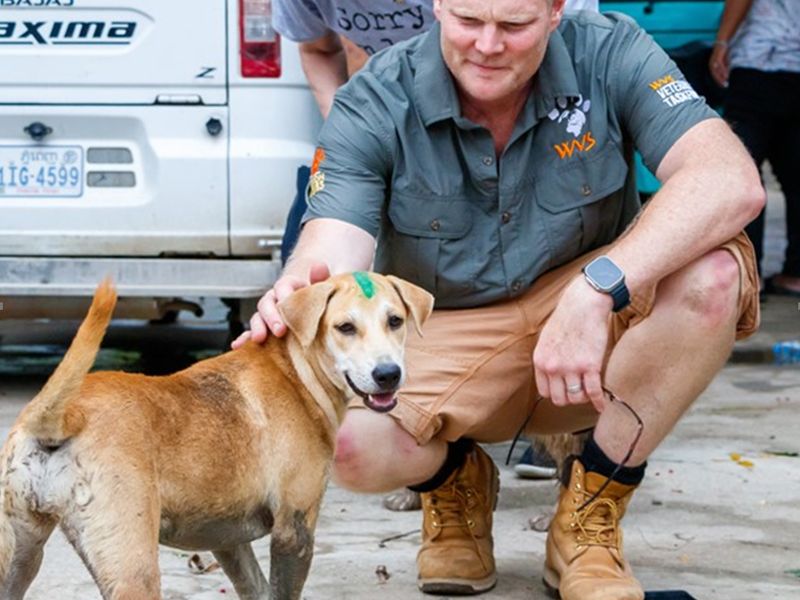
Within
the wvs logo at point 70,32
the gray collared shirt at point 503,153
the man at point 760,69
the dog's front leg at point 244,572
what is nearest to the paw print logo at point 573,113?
the gray collared shirt at point 503,153

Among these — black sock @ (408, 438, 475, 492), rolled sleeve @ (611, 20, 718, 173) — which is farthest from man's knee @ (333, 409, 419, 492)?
rolled sleeve @ (611, 20, 718, 173)

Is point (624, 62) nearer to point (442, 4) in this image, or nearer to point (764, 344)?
point (442, 4)

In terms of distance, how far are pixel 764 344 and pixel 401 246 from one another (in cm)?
423

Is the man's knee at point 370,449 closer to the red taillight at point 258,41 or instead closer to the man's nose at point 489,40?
the man's nose at point 489,40

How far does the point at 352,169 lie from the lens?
13.8 ft

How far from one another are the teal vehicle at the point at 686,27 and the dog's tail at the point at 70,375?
627 cm

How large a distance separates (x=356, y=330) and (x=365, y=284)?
0.37 feet

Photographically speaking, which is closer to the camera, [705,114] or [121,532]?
[121,532]

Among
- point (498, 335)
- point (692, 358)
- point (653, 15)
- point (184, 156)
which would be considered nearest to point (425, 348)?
point (498, 335)

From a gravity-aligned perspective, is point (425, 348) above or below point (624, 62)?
below

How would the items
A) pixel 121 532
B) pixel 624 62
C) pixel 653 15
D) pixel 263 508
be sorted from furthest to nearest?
1. pixel 653 15
2. pixel 624 62
3. pixel 263 508
4. pixel 121 532

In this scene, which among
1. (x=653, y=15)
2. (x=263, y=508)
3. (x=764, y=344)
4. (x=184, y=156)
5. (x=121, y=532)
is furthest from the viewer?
(x=653, y=15)

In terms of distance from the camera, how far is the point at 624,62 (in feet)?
14.1

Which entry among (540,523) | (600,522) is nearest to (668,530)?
(540,523)
